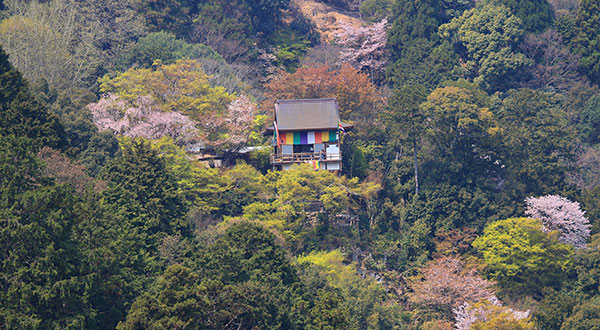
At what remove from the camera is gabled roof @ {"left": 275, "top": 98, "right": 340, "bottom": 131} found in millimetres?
55812

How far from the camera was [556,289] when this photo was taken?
54.0 meters

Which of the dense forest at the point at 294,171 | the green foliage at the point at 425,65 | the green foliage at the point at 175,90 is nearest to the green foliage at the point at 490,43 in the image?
the dense forest at the point at 294,171

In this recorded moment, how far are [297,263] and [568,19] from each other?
30.9m

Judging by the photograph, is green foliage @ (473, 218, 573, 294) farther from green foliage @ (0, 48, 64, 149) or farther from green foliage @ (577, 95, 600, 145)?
green foliage @ (0, 48, 64, 149)

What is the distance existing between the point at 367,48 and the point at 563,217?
66.7 feet

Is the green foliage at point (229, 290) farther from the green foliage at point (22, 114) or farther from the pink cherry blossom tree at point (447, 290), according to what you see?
the pink cherry blossom tree at point (447, 290)

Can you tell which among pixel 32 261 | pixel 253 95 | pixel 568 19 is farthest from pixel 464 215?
pixel 32 261

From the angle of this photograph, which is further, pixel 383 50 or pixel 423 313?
pixel 383 50

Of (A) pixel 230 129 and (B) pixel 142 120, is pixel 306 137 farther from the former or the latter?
(B) pixel 142 120

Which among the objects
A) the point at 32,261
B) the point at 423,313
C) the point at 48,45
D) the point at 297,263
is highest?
the point at 48,45

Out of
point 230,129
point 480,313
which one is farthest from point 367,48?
point 480,313

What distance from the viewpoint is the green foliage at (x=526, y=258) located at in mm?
53750

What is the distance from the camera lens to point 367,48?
71062 mm

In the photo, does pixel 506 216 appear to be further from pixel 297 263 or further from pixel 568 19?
pixel 568 19
